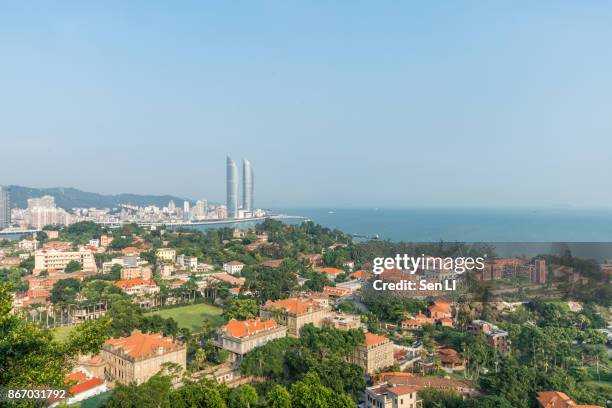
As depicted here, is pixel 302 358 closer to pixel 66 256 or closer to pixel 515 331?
pixel 515 331

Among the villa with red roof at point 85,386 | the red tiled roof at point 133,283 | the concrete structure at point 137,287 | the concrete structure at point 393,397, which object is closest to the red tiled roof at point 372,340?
the concrete structure at point 393,397

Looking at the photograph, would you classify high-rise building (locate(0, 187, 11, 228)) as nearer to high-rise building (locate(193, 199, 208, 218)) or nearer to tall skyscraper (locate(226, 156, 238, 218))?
high-rise building (locate(193, 199, 208, 218))

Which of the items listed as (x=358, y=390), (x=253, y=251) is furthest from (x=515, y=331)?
(x=253, y=251)

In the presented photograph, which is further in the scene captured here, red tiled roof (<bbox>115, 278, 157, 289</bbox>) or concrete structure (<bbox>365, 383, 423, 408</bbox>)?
red tiled roof (<bbox>115, 278, 157, 289</bbox>)

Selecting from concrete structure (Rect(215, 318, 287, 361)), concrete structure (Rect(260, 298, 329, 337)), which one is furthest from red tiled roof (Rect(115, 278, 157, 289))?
concrete structure (Rect(215, 318, 287, 361))

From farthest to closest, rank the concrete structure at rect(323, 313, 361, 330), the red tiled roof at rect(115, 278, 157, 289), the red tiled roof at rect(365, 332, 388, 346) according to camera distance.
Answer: the red tiled roof at rect(115, 278, 157, 289) < the concrete structure at rect(323, 313, 361, 330) < the red tiled roof at rect(365, 332, 388, 346)

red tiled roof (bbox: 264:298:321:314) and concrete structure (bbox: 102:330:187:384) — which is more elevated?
red tiled roof (bbox: 264:298:321:314)
